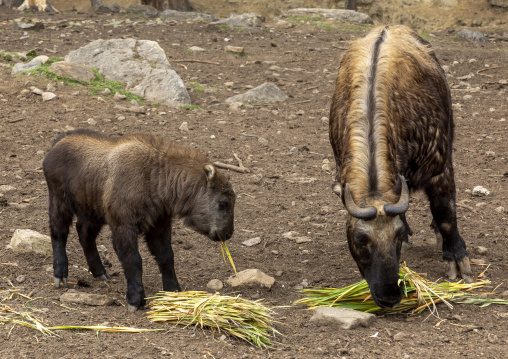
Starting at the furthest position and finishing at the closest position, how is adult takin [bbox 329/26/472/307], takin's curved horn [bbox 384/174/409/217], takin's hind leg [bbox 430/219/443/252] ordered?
takin's hind leg [bbox 430/219/443/252], adult takin [bbox 329/26/472/307], takin's curved horn [bbox 384/174/409/217]

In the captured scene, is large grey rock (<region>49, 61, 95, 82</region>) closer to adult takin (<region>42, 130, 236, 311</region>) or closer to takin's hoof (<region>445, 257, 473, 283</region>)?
adult takin (<region>42, 130, 236, 311</region>)

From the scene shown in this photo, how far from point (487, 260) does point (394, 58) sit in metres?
1.95

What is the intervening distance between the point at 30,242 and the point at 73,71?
4.71 metres

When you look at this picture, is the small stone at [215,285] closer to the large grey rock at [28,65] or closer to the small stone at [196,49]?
the large grey rock at [28,65]

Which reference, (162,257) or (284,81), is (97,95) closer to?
(284,81)

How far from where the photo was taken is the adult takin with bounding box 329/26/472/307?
4500mm

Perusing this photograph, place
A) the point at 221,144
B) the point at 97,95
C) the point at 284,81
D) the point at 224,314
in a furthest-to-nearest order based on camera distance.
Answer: the point at 284,81
the point at 97,95
the point at 221,144
the point at 224,314

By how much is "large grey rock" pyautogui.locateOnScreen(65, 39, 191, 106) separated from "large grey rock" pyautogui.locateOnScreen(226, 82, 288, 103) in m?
0.81

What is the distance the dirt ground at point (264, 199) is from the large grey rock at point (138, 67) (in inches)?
16.1

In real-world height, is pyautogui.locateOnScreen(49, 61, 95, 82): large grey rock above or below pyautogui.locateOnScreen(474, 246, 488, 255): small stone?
above

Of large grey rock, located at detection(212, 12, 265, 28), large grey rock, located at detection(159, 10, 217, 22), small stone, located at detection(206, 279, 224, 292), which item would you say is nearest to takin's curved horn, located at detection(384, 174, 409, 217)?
small stone, located at detection(206, 279, 224, 292)

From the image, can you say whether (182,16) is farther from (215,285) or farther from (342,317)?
(342,317)

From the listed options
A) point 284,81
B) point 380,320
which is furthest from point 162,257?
point 284,81

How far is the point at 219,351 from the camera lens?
4.05m
